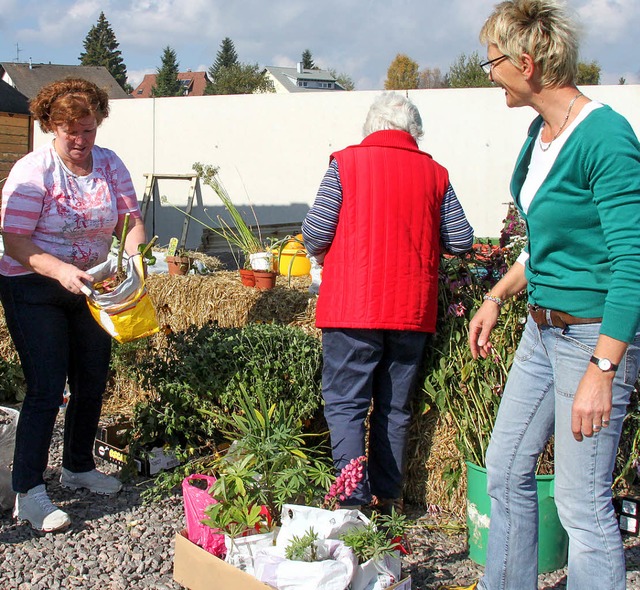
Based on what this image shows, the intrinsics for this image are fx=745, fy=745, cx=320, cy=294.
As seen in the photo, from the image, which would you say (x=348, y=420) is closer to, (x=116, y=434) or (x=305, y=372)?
(x=305, y=372)

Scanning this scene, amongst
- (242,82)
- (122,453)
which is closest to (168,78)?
(242,82)

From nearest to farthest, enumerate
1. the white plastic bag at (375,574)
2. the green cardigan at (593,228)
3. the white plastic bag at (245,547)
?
the green cardigan at (593,228) → the white plastic bag at (375,574) → the white plastic bag at (245,547)

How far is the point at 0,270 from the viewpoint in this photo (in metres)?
2.87

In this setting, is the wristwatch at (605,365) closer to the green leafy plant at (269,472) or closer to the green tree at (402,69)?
the green leafy plant at (269,472)

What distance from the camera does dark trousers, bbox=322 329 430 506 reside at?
273 centimetres

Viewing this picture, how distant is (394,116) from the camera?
278cm

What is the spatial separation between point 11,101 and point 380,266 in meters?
11.4

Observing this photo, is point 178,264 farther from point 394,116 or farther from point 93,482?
point 394,116

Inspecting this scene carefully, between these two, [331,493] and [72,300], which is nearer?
[331,493]

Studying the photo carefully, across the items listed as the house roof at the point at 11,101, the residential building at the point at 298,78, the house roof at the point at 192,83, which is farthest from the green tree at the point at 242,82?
the house roof at the point at 11,101

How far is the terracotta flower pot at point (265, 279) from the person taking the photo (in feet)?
13.5

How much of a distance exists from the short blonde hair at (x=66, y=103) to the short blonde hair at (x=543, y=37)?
64.6 inches

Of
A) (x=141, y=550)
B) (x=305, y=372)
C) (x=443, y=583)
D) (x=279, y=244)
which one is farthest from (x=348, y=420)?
(x=279, y=244)

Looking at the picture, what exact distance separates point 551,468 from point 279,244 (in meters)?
2.26
